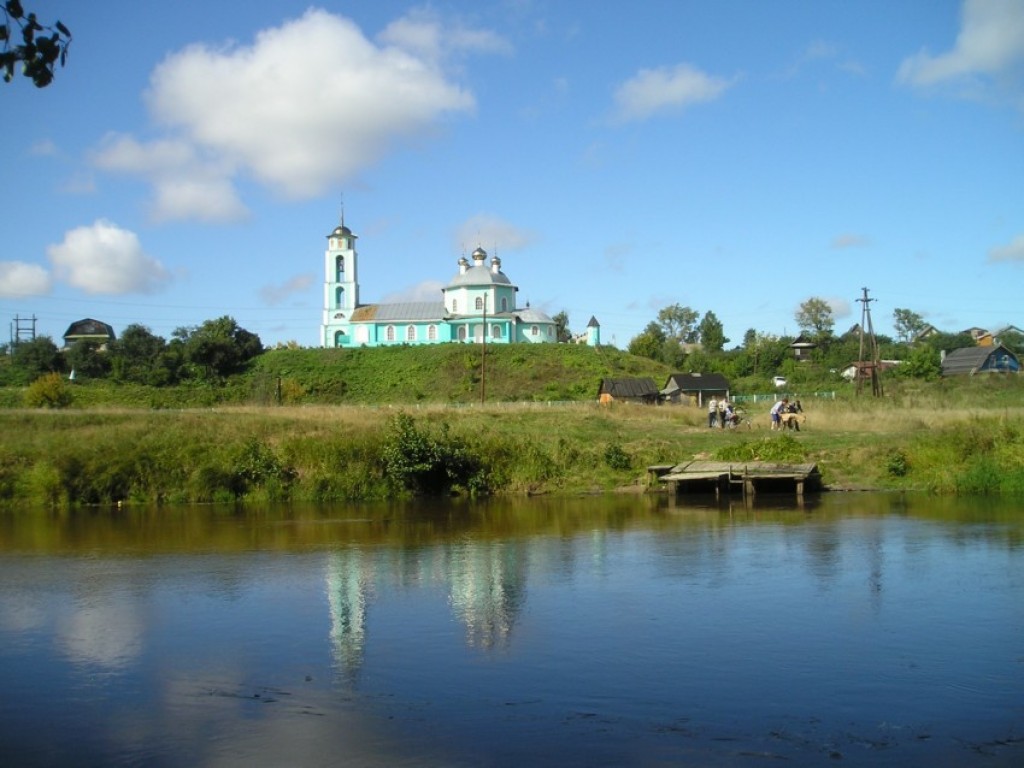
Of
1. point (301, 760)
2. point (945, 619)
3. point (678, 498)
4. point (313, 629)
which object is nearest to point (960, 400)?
point (678, 498)

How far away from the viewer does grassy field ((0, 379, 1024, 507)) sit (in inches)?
1194

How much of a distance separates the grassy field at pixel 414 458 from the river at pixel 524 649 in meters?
8.27

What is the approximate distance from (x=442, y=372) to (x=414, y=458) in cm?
5762

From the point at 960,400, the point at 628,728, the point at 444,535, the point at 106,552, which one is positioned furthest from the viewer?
the point at 960,400

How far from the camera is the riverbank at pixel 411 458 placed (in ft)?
99.7

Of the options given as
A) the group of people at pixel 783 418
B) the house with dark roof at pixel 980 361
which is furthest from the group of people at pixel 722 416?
the house with dark roof at pixel 980 361

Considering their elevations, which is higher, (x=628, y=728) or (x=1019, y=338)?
(x=1019, y=338)

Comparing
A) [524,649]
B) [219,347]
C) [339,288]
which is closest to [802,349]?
[339,288]

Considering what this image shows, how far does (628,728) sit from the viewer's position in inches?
368

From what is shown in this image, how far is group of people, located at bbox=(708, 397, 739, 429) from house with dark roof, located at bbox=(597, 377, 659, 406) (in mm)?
28780

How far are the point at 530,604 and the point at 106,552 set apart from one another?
10.6 metres

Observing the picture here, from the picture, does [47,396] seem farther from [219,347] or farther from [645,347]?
[645,347]

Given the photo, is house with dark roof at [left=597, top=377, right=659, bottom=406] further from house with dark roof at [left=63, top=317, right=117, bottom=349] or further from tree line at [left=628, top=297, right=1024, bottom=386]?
house with dark roof at [left=63, top=317, right=117, bottom=349]

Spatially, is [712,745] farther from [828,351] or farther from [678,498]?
[828,351]
